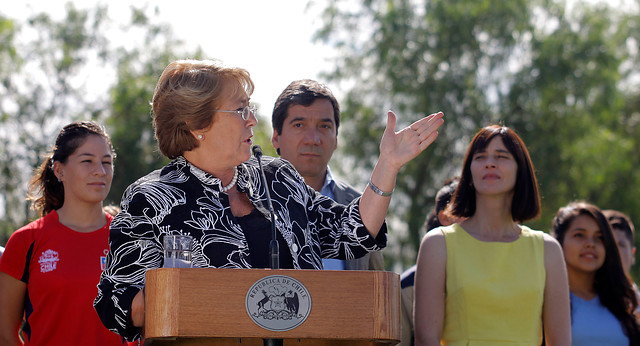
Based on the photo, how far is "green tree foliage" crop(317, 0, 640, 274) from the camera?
20.1 m

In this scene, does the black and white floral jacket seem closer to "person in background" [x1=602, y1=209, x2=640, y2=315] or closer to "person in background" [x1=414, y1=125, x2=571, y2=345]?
"person in background" [x1=414, y1=125, x2=571, y2=345]

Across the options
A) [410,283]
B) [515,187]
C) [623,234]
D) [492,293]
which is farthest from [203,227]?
[623,234]

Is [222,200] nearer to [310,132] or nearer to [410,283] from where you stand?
[310,132]

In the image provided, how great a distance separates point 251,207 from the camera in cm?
315

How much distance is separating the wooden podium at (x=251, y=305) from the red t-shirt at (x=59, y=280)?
6.13 ft

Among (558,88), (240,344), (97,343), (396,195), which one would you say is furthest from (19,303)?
(558,88)

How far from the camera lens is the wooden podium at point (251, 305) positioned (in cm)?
244

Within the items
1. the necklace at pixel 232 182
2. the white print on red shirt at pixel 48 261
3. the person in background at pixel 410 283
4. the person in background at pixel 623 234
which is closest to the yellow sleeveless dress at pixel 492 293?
the person in background at pixel 410 283

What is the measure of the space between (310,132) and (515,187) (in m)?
1.30

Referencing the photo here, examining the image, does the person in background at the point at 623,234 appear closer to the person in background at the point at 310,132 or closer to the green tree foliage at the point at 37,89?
the person in background at the point at 310,132

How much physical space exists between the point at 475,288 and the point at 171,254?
68.5 inches

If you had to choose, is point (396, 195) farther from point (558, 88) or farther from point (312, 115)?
point (312, 115)

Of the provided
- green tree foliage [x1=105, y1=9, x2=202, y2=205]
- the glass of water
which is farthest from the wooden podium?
green tree foliage [x1=105, y1=9, x2=202, y2=205]

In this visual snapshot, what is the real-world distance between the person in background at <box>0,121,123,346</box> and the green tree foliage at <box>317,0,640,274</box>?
49.6 ft
